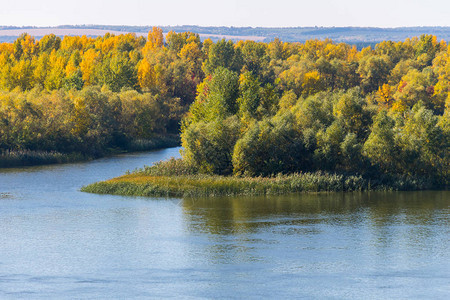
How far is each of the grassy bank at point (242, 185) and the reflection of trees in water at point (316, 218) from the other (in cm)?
142

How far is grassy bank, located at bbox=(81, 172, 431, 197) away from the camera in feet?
200

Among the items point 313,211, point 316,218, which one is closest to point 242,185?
point 313,211

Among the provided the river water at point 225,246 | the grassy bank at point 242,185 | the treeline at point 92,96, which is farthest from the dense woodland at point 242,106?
the river water at point 225,246

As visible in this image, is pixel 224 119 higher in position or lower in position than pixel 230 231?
higher

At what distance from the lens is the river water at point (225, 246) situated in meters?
34.7

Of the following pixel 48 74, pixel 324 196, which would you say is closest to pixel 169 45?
pixel 48 74

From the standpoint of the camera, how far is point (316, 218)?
51.8 m

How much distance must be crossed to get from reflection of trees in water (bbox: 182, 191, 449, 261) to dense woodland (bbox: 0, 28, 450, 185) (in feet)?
17.4

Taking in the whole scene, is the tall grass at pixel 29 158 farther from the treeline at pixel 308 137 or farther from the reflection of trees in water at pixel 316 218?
the reflection of trees in water at pixel 316 218

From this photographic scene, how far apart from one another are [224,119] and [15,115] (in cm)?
3244

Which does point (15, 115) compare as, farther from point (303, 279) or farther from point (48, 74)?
point (303, 279)

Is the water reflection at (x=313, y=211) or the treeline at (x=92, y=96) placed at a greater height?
the treeline at (x=92, y=96)

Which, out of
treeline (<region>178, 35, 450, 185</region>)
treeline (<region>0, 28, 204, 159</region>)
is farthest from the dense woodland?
treeline (<region>0, 28, 204, 159</region>)

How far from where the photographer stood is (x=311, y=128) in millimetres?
67375
